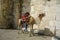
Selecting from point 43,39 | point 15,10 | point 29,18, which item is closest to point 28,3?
point 15,10

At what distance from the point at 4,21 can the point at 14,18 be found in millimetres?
392

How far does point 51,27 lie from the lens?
508 cm

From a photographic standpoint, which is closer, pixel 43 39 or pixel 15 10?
pixel 43 39

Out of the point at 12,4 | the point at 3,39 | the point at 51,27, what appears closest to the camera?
the point at 3,39

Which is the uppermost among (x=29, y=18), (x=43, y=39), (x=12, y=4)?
(x=12, y=4)

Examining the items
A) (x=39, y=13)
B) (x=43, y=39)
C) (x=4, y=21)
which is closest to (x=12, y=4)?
(x=4, y=21)

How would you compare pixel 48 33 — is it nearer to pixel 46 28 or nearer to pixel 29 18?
pixel 46 28

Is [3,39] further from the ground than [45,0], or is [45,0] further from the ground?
[45,0]

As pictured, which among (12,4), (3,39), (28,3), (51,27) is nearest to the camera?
(3,39)

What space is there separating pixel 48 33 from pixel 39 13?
64cm

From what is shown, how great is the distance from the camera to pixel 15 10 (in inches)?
277

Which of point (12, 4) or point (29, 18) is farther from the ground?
point (12, 4)

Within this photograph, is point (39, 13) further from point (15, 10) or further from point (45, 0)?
point (15, 10)

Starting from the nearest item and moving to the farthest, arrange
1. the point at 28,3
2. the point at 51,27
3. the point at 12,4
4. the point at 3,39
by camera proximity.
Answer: the point at 3,39
the point at 51,27
the point at 28,3
the point at 12,4
